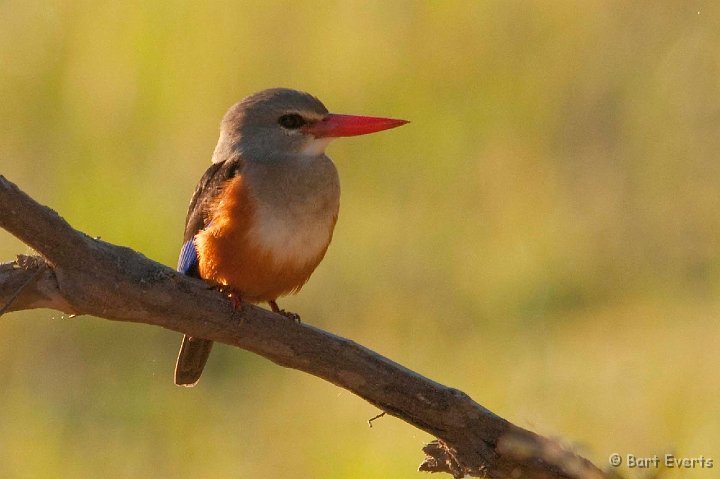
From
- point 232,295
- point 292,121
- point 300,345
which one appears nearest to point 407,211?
point 292,121

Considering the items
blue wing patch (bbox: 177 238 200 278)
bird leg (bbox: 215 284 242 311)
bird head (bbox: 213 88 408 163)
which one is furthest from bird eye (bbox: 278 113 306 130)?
bird leg (bbox: 215 284 242 311)

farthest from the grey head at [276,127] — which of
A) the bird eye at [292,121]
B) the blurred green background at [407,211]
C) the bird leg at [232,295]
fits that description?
the blurred green background at [407,211]

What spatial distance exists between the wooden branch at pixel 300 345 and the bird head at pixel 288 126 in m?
0.69

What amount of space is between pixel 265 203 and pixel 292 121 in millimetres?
359

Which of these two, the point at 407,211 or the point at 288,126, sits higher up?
the point at 407,211

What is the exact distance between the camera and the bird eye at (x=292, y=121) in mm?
3613

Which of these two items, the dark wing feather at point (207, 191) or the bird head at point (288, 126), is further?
the bird head at point (288, 126)

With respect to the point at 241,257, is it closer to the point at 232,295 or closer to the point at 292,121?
the point at 232,295

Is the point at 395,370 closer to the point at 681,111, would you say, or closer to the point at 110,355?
the point at 110,355

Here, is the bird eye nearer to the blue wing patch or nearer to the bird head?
the bird head

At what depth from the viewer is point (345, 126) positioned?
358 cm

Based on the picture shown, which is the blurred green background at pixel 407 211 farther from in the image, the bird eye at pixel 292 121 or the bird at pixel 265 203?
the bird eye at pixel 292 121

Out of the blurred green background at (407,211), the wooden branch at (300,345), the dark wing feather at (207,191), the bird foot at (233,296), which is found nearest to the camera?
the wooden branch at (300,345)

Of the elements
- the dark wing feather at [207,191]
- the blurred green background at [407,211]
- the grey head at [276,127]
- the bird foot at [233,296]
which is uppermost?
the blurred green background at [407,211]
